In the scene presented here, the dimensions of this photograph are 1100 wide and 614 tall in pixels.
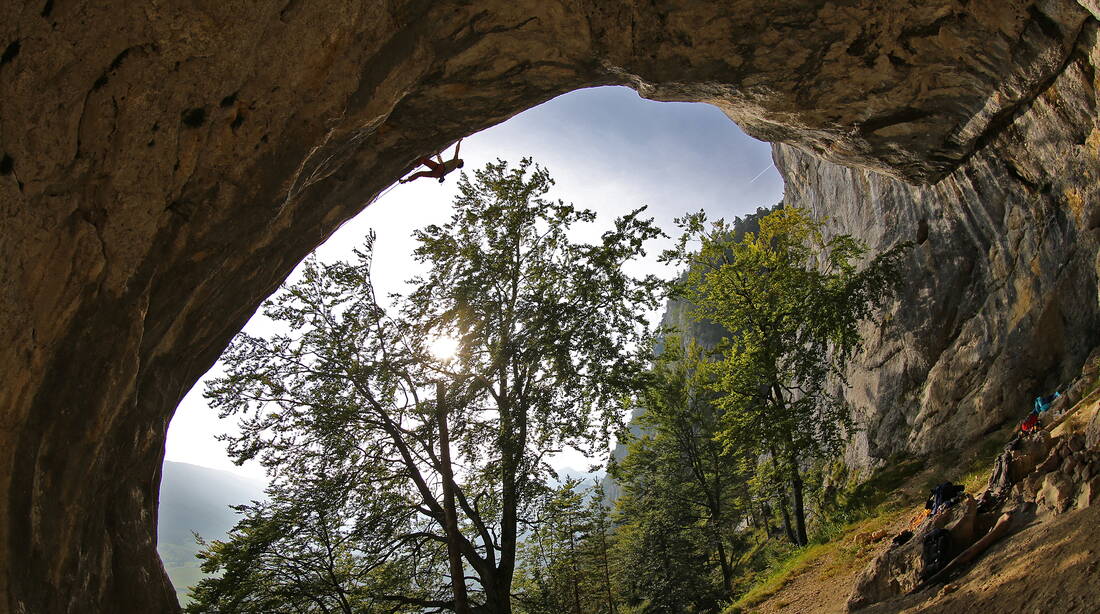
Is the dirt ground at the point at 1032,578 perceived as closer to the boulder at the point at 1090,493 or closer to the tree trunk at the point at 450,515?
the boulder at the point at 1090,493

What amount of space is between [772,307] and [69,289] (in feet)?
50.9

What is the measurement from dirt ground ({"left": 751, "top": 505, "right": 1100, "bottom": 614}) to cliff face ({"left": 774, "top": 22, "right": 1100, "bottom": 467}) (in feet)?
21.7

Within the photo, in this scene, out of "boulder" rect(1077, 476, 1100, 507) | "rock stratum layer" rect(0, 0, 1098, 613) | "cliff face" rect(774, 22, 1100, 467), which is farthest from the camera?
"cliff face" rect(774, 22, 1100, 467)

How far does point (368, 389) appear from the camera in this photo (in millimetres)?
11234

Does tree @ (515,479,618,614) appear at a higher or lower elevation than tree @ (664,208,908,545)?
lower

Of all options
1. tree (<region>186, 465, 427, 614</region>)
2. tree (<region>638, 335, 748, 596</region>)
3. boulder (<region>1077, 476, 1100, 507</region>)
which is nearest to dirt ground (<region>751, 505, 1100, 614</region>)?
boulder (<region>1077, 476, 1100, 507</region>)

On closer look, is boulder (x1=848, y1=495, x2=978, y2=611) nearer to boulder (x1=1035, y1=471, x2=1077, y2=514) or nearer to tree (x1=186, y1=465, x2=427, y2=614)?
boulder (x1=1035, y1=471, x2=1077, y2=514)

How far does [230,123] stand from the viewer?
5098mm

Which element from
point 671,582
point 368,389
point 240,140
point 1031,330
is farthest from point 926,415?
point 240,140

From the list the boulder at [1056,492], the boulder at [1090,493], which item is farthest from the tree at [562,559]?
the boulder at [1090,493]

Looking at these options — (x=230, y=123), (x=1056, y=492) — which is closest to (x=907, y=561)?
(x=1056, y=492)

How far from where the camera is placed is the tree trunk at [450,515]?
1034 centimetres

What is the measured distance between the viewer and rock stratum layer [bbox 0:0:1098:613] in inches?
157

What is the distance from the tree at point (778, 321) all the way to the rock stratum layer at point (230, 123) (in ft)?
20.3
